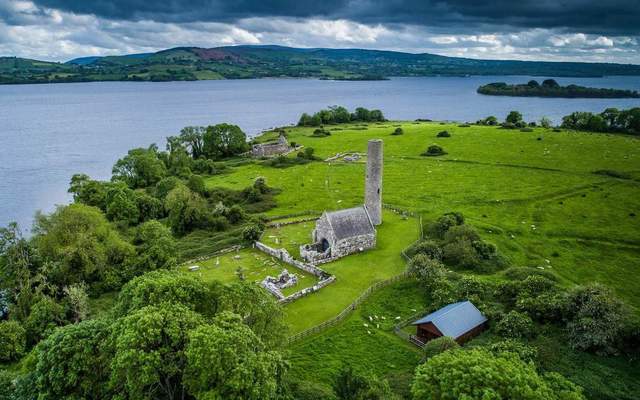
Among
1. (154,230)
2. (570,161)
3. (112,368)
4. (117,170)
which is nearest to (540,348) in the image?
(112,368)

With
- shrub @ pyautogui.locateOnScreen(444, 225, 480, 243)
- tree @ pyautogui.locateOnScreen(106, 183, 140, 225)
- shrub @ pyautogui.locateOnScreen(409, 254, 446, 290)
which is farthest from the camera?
tree @ pyautogui.locateOnScreen(106, 183, 140, 225)

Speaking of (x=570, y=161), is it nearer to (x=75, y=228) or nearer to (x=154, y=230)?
(x=154, y=230)

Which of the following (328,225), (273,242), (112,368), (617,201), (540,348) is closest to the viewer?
(112,368)

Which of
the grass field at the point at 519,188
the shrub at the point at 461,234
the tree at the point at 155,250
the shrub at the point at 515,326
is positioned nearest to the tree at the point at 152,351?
the shrub at the point at 515,326

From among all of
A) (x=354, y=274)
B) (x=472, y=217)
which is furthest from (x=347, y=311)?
(x=472, y=217)

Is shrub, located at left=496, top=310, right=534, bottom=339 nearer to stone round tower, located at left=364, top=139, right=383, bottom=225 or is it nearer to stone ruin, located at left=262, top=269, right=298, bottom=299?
stone ruin, located at left=262, top=269, right=298, bottom=299

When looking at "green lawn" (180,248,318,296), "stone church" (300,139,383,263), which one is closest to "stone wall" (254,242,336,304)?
"green lawn" (180,248,318,296)
